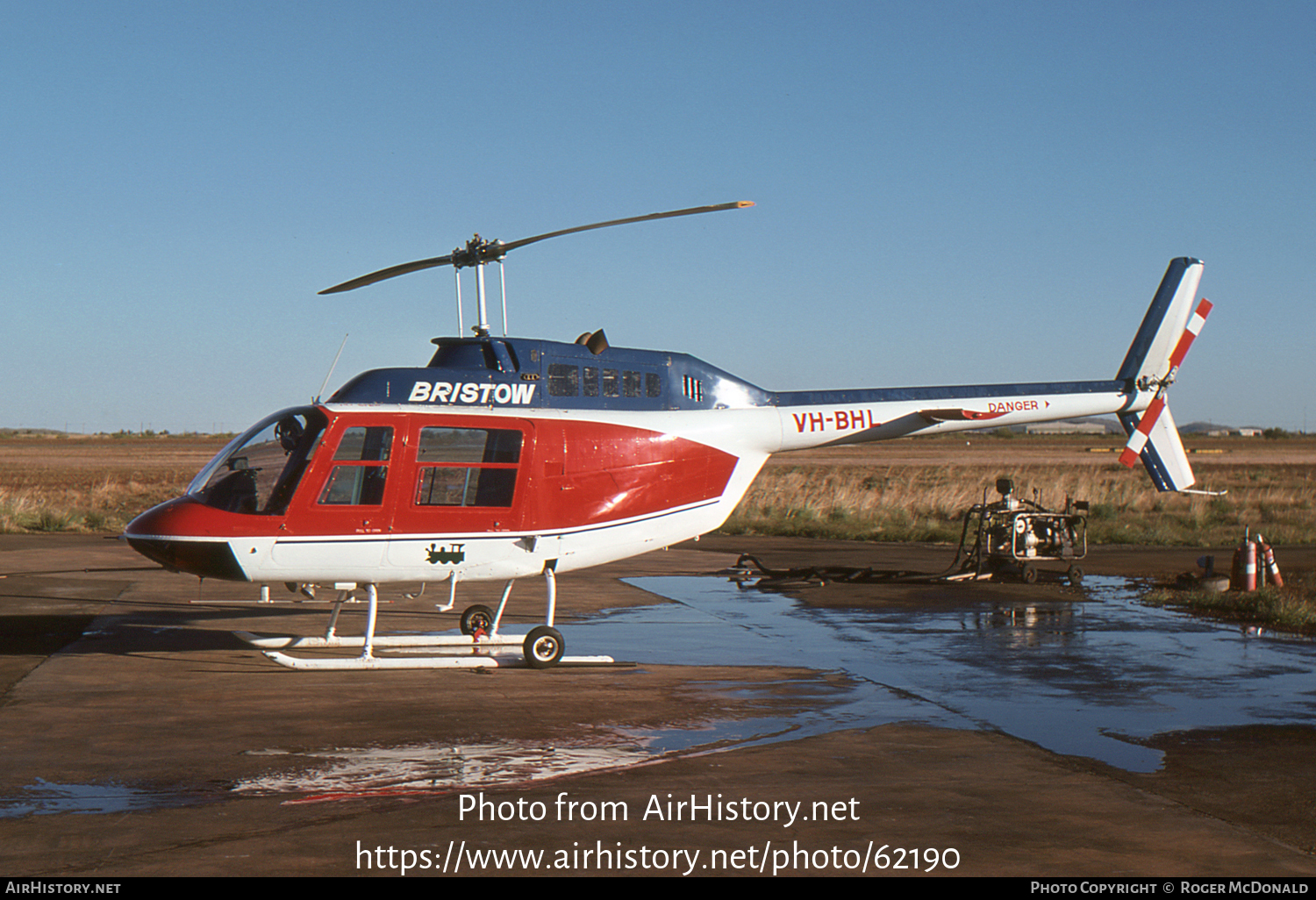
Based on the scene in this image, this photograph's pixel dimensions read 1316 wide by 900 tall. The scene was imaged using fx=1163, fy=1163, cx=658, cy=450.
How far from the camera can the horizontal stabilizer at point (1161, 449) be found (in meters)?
18.5

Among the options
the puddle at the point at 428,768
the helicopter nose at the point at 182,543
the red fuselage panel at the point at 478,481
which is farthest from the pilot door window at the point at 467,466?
the puddle at the point at 428,768

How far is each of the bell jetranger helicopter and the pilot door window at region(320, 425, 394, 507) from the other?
0.06ft

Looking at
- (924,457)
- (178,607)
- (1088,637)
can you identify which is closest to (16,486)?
(178,607)

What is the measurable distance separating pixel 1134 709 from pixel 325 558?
26.2 feet

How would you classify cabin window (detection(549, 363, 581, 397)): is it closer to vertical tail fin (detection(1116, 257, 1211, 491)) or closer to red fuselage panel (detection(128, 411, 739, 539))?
red fuselage panel (detection(128, 411, 739, 539))

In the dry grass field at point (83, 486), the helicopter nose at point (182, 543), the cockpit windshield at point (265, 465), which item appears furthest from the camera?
the dry grass field at point (83, 486)

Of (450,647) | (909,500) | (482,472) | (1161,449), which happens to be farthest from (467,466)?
(909,500)

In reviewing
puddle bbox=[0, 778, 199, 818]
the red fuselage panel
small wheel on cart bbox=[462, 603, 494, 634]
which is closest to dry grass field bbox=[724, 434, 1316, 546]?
the red fuselage panel

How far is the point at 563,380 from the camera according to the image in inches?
528

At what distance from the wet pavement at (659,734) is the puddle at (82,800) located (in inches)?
1.0

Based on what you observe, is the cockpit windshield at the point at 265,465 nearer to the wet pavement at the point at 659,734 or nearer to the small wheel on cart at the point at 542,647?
the wet pavement at the point at 659,734

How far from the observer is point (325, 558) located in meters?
12.1

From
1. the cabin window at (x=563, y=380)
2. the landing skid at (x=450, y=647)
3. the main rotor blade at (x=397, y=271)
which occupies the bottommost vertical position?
the landing skid at (x=450, y=647)

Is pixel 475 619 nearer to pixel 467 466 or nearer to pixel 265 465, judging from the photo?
pixel 467 466
